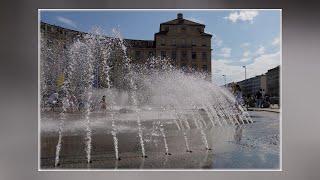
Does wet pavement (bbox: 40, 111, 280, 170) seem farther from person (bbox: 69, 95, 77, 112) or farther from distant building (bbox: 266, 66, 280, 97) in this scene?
distant building (bbox: 266, 66, 280, 97)

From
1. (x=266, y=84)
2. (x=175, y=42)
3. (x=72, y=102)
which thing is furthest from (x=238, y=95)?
(x=72, y=102)

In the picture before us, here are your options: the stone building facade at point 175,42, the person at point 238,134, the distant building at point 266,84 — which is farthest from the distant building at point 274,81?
the stone building facade at point 175,42

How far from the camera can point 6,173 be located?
4.14 m

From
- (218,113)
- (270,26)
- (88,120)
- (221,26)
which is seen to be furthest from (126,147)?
(270,26)

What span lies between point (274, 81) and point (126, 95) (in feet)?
4.94

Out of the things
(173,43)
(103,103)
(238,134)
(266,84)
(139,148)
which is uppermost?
(173,43)

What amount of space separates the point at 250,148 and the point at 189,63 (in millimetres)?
1064

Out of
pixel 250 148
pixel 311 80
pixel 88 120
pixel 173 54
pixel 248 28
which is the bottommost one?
pixel 250 148

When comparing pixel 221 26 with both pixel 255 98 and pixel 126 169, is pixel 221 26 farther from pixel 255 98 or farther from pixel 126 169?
pixel 126 169

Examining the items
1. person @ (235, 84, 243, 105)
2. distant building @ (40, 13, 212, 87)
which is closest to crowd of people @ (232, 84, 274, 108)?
person @ (235, 84, 243, 105)

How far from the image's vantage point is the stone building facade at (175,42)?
4148mm

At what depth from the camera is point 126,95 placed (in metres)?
4.17

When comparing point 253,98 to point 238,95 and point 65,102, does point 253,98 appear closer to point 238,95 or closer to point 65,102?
point 238,95

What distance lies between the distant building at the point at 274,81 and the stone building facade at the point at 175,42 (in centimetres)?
60
